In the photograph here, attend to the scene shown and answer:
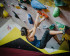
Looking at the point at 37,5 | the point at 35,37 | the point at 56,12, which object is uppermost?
the point at 37,5

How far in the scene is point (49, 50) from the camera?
1.72m

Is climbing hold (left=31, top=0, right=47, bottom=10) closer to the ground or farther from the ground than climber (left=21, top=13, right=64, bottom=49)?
farther from the ground

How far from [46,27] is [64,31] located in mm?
268

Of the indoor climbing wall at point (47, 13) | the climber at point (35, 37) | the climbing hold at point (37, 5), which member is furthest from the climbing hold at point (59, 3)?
the climber at point (35, 37)

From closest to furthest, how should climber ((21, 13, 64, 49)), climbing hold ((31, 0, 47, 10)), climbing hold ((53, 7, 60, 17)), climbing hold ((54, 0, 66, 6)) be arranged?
climbing hold ((54, 0, 66, 6)), climbing hold ((53, 7, 60, 17)), climbing hold ((31, 0, 47, 10)), climber ((21, 13, 64, 49))

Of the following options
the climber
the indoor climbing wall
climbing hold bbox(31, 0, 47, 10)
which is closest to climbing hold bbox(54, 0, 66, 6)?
the indoor climbing wall

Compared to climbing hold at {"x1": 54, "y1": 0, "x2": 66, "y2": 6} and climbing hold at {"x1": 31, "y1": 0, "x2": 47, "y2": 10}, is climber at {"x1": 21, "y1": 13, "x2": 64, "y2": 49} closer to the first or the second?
climbing hold at {"x1": 31, "y1": 0, "x2": 47, "y2": 10}

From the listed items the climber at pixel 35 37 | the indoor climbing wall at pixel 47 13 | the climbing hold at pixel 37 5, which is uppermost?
the climbing hold at pixel 37 5

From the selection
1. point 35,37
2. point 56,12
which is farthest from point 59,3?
point 35,37

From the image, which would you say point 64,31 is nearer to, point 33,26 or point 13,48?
point 33,26

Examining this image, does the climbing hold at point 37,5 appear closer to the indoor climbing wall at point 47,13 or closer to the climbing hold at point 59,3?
the indoor climbing wall at point 47,13

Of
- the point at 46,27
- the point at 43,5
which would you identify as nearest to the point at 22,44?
the point at 46,27

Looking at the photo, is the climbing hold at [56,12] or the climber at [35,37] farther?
the climber at [35,37]

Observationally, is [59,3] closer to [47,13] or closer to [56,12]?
[56,12]
